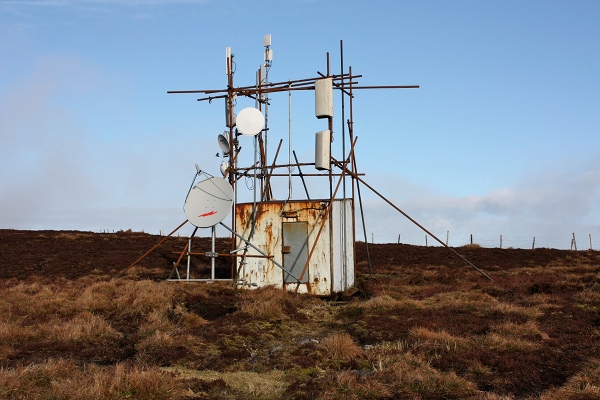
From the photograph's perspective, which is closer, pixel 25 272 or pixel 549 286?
pixel 549 286

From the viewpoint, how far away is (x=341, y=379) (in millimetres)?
9617

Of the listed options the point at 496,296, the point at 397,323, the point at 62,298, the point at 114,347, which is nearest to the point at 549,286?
the point at 496,296

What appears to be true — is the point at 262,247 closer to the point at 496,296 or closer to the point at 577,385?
the point at 496,296

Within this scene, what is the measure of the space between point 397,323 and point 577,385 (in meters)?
5.40

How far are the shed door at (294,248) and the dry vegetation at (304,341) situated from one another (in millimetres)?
1572

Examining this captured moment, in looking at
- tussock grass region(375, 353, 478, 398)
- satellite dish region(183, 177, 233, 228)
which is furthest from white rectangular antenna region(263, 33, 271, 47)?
tussock grass region(375, 353, 478, 398)

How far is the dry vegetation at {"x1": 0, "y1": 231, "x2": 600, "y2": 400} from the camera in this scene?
948 cm

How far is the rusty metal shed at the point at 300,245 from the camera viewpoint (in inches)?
805

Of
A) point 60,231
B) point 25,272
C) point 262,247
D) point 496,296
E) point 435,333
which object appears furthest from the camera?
point 60,231

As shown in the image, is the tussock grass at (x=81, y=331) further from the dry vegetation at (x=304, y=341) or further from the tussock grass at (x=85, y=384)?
the tussock grass at (x=85, y=384)

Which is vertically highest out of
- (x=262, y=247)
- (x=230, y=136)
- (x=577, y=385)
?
(x=230, y=136)

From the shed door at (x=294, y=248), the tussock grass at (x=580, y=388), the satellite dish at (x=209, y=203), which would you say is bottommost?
the tussock grass at (x=580, y=388)

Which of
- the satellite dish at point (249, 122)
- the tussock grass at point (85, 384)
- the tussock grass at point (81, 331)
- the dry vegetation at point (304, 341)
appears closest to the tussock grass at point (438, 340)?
the dry vegetation at point (304, 341)

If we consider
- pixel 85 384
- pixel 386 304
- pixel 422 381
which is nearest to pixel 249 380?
pixel 85 384
